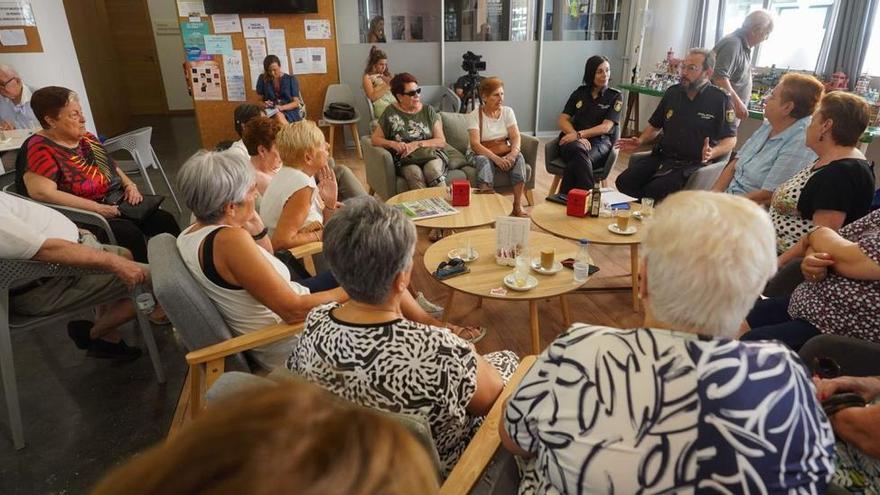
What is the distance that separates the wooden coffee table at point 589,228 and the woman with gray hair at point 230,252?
1.45 metres

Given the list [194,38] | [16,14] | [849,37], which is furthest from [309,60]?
[849,37]

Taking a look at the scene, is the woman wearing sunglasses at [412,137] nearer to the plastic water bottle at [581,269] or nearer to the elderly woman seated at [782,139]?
the plastic water bottle at [581,269]

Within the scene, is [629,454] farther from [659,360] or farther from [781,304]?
[781,304]

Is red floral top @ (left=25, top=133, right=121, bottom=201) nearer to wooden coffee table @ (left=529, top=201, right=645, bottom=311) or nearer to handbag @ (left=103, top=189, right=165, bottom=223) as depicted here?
handbag @ (left=103, top=189, right=165, bottom=223)

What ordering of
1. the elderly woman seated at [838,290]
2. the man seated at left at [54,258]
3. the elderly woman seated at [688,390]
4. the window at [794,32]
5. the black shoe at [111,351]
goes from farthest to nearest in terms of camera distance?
the window at [794,32]
the black shoe at [111,351]
the man seated at left at [54,258]
the elderly woman seated at [838,290]
the elderly woman seated at [688,390]

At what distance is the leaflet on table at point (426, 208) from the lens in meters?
2.97

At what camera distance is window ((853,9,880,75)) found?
173 inches

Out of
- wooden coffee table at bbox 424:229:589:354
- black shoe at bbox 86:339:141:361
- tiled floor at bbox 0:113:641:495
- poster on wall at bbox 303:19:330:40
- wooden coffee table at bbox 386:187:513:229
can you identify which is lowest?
tiled floor at bbox 0:113:641:495

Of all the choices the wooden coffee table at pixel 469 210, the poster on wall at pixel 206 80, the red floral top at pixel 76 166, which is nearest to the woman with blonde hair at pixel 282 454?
the wooden coffee table at pixel 469 210

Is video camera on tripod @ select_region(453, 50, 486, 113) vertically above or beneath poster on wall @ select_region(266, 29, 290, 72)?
beneath

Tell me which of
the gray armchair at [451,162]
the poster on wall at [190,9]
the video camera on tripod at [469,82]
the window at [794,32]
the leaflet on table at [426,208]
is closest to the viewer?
the leaflet on table at [426,208]

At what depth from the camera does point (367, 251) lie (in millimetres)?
1248

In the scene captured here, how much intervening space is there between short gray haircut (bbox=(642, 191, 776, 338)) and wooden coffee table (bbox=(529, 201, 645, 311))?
161cm

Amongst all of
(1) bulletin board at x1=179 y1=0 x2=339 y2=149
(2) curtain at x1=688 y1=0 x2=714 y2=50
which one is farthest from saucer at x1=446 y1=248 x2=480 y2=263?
(2) curtain at x1=688 y1=0 x2=714 y2=50
